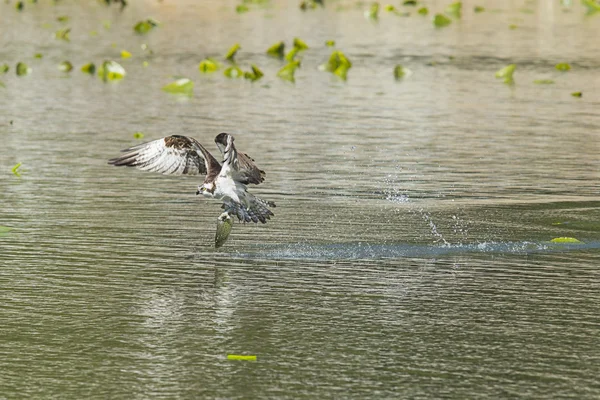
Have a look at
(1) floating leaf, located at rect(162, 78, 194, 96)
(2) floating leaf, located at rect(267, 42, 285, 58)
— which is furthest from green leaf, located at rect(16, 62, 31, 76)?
(2) floating leaf, located at rect(267, 42, 285, 58)

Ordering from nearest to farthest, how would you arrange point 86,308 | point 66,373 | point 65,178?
point 66,373 → point 86,308 → point 65,178

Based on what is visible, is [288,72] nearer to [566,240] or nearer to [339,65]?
[339,65]

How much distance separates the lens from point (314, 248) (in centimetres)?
1230

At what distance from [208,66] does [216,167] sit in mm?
18866

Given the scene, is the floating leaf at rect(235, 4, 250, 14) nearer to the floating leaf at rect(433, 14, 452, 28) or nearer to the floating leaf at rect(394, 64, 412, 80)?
the floating leaf at rect(433, 14, 452, 28)

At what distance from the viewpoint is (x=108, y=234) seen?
12750 millimetres

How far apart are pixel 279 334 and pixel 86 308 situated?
1.59m

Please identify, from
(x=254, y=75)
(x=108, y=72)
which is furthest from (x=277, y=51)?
(x=108, y=72)

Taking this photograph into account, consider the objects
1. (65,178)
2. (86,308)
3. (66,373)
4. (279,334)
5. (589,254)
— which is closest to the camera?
(66,373)

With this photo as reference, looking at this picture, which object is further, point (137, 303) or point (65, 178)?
point (65, 178)

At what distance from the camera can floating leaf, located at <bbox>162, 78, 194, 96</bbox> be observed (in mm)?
26344

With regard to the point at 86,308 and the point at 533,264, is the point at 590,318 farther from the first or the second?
the point at 86,308

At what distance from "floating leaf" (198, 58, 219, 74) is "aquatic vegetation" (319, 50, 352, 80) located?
2598 millimetres

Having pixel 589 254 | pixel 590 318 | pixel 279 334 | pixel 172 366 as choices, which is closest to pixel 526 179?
pixel 589 254
